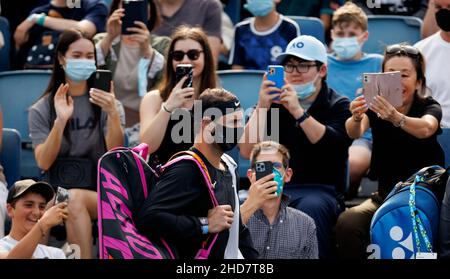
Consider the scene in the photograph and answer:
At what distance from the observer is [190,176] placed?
19.4 feet

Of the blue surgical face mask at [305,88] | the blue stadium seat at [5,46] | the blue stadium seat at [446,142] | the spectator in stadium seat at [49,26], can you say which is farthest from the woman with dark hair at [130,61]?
the blue stadium seat at [446,142]

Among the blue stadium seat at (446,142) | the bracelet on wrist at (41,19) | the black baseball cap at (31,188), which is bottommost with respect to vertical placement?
the black baseball cap at (31,188)

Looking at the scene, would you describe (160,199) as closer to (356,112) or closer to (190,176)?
(190,176)

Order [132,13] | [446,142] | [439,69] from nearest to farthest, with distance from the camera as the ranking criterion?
[446,142] < [439,69] < [132,13]

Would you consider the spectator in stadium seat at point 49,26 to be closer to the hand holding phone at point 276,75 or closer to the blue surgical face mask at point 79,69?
the blue surgical face mask at point 79,69

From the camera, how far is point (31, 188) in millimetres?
7250

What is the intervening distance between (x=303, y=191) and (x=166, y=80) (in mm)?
1159

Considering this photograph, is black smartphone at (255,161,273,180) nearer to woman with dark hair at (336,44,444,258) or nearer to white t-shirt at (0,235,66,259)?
woman with dark hair at (336,44,444,258)

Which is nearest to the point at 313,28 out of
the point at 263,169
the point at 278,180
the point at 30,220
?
the point at 278,180

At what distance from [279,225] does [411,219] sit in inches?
42.1

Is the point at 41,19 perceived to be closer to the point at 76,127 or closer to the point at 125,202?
the point at 76,127

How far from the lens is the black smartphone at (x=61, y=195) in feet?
23.5

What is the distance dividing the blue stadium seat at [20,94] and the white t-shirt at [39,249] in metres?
1.90
